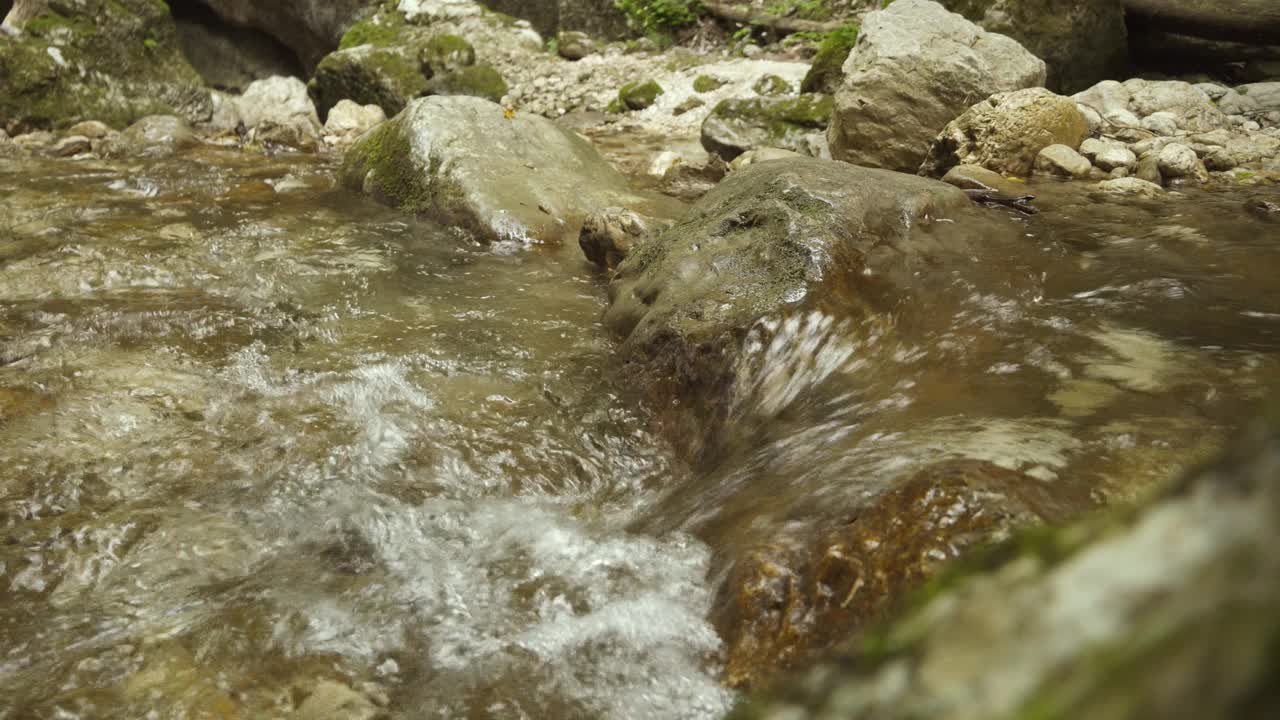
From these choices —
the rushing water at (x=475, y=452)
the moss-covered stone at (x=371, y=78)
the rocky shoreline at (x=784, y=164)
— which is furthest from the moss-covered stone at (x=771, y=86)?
the rushing water at (x=475, y=452)

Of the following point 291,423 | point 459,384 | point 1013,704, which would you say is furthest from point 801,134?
point 1013,704

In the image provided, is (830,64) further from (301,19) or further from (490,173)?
(301,19)

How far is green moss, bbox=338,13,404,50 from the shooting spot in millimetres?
13820

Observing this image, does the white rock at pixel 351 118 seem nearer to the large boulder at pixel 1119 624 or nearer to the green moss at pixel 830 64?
the green moss at pixel 830 64

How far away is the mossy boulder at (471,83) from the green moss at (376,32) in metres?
1.57

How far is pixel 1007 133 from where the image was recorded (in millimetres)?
6738

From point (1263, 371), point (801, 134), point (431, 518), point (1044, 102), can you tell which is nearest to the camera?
point (1263, 371)

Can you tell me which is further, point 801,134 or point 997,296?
point 801,134

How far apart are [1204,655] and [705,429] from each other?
10.0ft

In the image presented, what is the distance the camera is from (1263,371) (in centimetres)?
273

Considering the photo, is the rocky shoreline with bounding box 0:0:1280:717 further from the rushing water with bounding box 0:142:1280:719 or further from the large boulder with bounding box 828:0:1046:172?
the rushing water with bounding box 0:142:1280:719

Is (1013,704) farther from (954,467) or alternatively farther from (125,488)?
(125,488)

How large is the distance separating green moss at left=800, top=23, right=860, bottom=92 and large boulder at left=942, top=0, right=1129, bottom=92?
1528mm

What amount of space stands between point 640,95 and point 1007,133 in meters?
6.81
